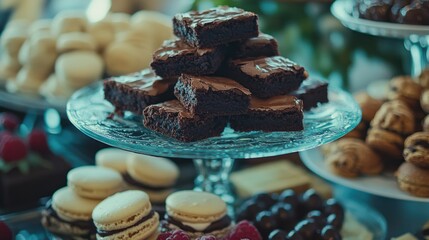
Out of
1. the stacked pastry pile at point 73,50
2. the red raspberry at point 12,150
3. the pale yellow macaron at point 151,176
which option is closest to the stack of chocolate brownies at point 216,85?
the pale yellow macaron at point 151,176

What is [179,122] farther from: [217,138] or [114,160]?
[114,160]

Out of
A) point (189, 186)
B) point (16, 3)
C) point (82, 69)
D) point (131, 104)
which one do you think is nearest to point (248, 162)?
point (189, 186)

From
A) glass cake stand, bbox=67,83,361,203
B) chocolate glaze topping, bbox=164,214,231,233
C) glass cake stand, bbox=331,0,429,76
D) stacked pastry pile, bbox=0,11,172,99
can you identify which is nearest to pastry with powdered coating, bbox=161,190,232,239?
chocolate glaze topping, bbox=164,214,231,233

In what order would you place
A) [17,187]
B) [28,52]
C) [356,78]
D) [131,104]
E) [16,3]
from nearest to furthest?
[131,104], [17,187], [28,52], [356,78], [16,3]

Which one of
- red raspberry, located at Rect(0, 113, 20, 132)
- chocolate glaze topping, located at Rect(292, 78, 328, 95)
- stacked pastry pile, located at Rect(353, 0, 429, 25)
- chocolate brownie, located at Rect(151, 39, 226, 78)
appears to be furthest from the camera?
red raspberry, located at Rect(0, 113, 20, 132)

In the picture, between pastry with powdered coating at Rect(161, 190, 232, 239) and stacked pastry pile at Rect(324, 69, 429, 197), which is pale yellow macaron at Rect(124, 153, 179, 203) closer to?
pastry with powdered coating at Rect(161, 190, 232, 239)

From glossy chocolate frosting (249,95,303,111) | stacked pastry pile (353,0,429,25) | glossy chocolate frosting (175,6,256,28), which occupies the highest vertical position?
glossy chocolate frosting (175,6,256,28)

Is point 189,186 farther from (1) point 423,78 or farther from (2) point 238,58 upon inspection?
(1) point 423,78
